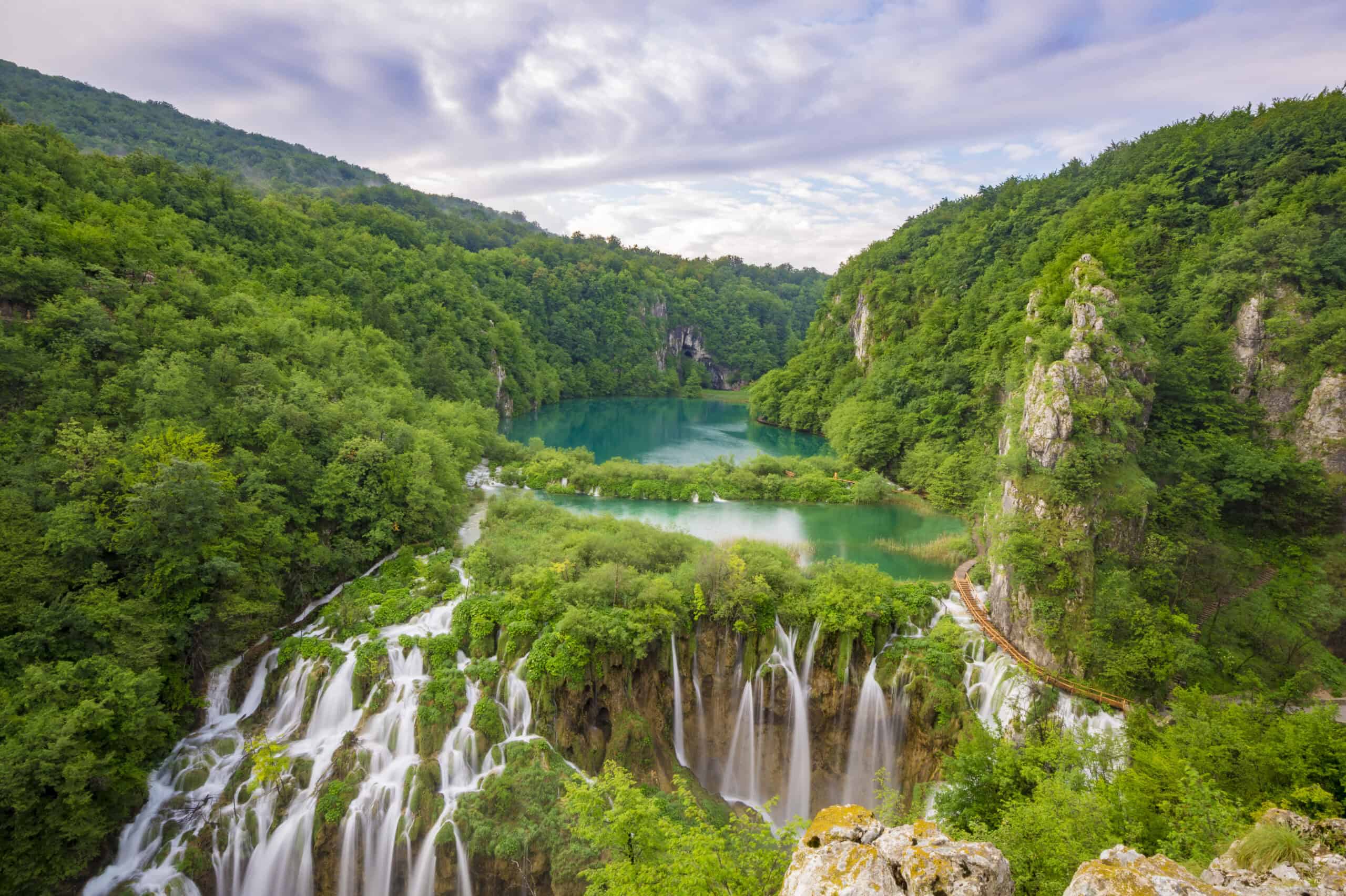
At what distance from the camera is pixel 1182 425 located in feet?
80.0

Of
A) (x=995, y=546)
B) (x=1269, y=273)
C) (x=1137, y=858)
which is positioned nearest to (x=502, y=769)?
(x=1137, y=858)

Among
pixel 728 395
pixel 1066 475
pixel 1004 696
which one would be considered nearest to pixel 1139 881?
pixel 1004 696

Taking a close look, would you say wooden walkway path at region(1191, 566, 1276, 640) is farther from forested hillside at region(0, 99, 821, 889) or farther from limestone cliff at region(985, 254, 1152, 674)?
forested hillside at region(0, 99, 821, 889)

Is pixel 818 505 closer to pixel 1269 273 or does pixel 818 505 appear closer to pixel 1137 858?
pixel 1269 273

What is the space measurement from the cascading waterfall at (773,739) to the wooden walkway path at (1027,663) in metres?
6.05

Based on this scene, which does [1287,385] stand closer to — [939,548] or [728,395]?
[939,548]

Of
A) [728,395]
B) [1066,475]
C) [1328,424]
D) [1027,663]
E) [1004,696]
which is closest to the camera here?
[1004,696]

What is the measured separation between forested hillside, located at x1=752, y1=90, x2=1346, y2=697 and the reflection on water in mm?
3180

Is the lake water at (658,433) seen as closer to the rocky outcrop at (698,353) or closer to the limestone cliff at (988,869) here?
the rocky outcrop at (698,353)

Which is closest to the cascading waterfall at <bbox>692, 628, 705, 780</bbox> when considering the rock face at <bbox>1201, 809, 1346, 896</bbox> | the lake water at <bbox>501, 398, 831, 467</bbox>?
the rock face at <bbox>1201, 809, 1346, 896</bbox>

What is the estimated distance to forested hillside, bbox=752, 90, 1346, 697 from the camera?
60.9 feet

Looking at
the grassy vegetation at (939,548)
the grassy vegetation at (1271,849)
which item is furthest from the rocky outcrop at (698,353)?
the grassy vegetation at (1271,849)

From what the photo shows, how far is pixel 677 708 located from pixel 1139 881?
1584 cm

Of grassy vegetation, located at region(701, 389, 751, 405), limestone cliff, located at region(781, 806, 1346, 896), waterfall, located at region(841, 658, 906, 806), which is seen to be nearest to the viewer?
limestone cliff, located at region(781, 806, 1346, 896)
